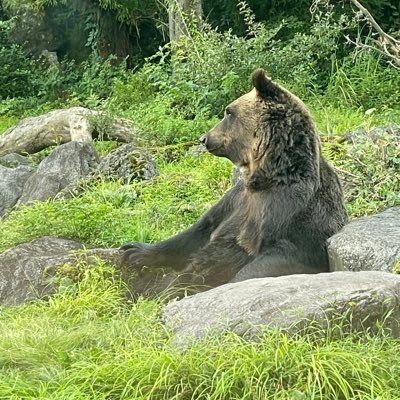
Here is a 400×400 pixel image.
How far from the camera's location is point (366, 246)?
520 centimetres

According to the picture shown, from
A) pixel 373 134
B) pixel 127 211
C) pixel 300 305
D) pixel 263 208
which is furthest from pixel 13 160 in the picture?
pixel 300 305

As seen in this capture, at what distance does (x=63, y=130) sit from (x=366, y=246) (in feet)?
21.5

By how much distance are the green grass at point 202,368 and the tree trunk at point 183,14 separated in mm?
9618

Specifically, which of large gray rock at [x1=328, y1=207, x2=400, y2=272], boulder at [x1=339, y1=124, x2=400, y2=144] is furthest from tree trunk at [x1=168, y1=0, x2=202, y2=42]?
large gray rock at [x1=328, y1=207, x2=400, y2=272]

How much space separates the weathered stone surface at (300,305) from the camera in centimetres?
402

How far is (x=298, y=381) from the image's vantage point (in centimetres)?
359

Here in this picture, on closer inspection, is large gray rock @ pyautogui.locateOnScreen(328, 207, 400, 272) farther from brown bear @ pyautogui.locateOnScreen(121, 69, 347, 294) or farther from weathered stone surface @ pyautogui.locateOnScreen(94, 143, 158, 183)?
weathered stone surface @ pyautogui.locateOnScreen(94, 143, 158, 183)

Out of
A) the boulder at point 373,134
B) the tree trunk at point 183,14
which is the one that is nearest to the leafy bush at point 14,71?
the tree trunk at point 183,14

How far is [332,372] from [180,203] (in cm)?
451

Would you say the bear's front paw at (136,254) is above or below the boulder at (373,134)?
below

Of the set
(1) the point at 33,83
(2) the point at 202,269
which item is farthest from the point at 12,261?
(1) the point at 33,83

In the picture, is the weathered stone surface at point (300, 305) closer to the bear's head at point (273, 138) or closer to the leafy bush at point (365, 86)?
the bear's head at point (273, 138)

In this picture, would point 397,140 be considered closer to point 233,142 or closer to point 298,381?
point 233,142

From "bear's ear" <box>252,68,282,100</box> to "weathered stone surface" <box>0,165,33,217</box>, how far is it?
12.5 feet
